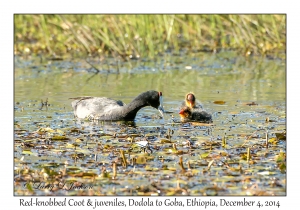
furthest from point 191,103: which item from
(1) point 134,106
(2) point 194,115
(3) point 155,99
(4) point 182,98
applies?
(4) point 182,98

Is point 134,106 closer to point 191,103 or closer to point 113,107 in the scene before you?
point 113,107

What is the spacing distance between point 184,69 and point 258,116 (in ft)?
25.6

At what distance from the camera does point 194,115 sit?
41.9 ft

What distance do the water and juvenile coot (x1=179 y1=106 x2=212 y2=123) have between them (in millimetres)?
182

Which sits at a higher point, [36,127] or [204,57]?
[204,57]

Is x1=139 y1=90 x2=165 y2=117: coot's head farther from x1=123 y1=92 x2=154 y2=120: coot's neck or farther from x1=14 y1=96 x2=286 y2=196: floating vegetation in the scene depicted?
x1=14 y1=96 x2=286 y2=196: floating vegetation

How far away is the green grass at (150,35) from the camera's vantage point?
68.6 feet

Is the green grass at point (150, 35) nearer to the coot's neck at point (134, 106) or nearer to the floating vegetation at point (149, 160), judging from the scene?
the coot's neck at point (134, 106)

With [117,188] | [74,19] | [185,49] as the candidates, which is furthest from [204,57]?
[117,188]

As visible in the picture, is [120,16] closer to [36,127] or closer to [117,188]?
[36,127]

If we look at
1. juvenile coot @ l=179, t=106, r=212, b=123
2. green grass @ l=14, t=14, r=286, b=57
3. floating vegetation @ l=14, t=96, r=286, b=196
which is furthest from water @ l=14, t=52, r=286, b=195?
green grass @ l=14, t=14, r=286, b=57

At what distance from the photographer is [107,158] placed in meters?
9.23

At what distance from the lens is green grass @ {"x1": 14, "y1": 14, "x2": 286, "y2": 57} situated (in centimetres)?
2092

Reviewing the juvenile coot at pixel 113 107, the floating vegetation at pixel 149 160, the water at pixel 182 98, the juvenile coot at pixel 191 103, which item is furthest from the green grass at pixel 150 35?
the floating vegetation at pixel 149 160
